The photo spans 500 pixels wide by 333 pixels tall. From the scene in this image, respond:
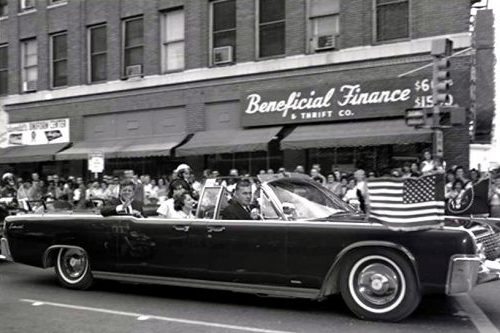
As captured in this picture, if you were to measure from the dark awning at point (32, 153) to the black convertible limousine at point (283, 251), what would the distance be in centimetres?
1527

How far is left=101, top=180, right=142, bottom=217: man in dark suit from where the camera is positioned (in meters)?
7.95

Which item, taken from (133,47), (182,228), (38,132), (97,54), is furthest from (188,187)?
(38,132)

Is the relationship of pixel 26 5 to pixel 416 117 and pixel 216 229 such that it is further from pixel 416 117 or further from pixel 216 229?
pixel 216 229

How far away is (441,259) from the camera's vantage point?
6.00 meters

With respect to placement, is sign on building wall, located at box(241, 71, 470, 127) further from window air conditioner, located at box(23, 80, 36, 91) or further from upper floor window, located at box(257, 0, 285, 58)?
window air conditioner, located at box(23, 80, 36, 91)

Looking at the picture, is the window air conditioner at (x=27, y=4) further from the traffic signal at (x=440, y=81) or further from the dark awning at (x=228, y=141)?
the traffic signal at (x=440, y=81)

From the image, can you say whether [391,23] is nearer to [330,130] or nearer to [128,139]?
[330,130]

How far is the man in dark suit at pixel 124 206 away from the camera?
795cm

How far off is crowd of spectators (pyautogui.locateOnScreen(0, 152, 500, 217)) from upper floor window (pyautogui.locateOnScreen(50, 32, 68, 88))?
164 inches

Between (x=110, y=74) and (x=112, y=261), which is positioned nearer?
(x=112, y=261)

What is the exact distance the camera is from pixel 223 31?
19.9 meters

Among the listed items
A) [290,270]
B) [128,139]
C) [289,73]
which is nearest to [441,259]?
[290,270]

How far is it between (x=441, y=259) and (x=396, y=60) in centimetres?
1138

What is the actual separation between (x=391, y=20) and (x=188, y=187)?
399 inches
